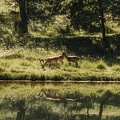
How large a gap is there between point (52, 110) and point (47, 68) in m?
11.4

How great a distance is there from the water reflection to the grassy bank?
5.84m

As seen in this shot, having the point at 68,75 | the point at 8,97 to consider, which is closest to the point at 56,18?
the point at 68,75

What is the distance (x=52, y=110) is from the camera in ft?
58.9

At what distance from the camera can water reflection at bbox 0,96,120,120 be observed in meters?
16.5

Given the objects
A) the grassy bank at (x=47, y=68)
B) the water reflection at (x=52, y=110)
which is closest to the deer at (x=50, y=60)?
the grassy bank at (x=47, y=68)

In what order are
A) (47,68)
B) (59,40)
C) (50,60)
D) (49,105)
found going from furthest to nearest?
(59,40), (50,60), (47,68), (49,105)

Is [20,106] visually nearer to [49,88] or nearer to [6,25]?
[49,88]

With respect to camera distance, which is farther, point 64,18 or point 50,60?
point 64,18

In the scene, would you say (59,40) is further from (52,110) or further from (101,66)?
(52,110)

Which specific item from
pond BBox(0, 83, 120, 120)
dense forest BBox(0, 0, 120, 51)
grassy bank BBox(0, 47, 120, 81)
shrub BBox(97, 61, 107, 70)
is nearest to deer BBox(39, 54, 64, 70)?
grassy bank BBox(0, 47, 120, 81)

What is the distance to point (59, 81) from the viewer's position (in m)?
26.9

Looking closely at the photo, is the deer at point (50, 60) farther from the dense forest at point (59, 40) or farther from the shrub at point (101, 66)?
the shrub at point (101, 66)

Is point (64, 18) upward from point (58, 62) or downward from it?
upward

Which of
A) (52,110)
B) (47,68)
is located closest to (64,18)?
(47,68)
